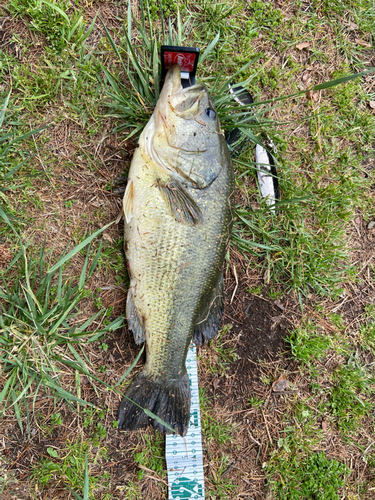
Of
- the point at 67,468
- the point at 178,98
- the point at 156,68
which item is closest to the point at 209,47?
the point at 156,68

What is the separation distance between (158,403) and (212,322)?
2.45 ft

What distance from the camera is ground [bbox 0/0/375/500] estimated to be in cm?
259

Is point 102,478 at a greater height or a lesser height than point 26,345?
lesser

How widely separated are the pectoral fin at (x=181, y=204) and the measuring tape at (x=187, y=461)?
1161 mm

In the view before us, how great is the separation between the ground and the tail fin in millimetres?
178

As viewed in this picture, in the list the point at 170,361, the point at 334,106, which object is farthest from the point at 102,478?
the point at 334,106

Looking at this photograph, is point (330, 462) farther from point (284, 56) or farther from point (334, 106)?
point (284, 56)

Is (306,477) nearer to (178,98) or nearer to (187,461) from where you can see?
(187,461)

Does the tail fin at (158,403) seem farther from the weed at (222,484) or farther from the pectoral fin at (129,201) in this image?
the pectoral fin at (129,201)

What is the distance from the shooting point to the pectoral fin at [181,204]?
2.38m

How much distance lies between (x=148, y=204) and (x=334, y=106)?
2380 mm

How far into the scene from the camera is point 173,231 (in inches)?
94.2

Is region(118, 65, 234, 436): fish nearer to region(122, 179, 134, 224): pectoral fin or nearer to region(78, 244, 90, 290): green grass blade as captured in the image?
region(122, 179, 134, 224): pectoral fin

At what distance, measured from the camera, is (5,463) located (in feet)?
8.25
